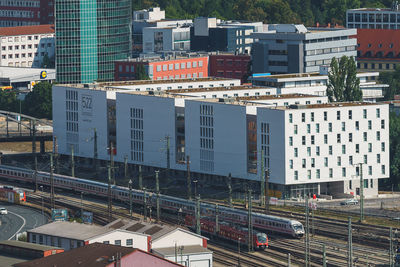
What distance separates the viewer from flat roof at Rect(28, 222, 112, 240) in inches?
5650

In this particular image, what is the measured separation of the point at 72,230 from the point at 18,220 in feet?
→ 128

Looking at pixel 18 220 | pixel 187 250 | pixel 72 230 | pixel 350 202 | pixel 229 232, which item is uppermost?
pixel 72 230

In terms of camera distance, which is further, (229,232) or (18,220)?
(18,220)

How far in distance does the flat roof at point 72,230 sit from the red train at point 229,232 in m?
21.0

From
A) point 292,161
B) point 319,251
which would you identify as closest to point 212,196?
point 292,161

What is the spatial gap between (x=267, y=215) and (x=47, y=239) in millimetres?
35264

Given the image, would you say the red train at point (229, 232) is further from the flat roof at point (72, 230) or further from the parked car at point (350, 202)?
the parked car at point (350, 202)

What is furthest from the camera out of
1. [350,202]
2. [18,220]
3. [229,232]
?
[350,202]

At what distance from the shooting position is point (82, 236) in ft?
468

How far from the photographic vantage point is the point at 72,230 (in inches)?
5782

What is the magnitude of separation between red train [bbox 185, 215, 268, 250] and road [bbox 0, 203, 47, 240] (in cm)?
1938

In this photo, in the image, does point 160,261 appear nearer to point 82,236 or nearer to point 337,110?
point 82,236

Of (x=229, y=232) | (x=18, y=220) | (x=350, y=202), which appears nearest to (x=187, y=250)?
(x=229, y=232)

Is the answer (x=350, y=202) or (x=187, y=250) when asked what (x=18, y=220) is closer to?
(x=350, y=202)
